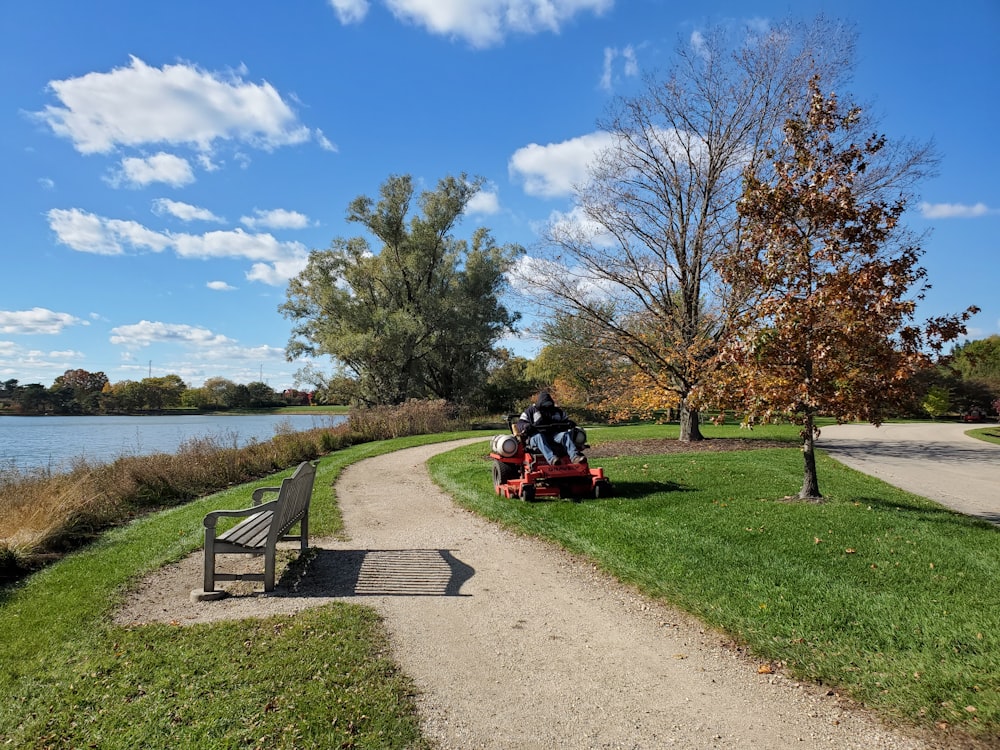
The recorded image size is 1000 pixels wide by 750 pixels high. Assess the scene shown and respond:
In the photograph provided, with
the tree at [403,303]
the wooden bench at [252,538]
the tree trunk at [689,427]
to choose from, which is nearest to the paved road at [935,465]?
the tree trunk at [689,427]

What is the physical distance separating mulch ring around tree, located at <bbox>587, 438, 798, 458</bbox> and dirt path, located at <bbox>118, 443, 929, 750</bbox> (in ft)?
27.3

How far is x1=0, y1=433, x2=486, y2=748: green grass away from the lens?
3068 millimetres

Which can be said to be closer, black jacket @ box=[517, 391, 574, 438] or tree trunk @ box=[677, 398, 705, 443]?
black jacket @ box=[517, 391, 574, 438]

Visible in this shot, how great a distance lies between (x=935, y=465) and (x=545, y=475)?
1117 centimetres

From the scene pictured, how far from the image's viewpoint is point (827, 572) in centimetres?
541

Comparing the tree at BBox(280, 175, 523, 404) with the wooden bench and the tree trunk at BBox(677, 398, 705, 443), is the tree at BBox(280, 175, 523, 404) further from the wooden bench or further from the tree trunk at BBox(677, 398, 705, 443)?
the wooden bench

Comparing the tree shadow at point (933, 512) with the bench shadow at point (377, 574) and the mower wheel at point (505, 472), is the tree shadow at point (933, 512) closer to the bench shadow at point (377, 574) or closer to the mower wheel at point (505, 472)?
the mower wheel at point (505, 472)

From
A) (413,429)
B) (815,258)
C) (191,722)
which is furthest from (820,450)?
(191,722)

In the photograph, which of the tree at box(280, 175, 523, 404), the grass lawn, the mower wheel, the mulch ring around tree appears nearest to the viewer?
the grass lawn

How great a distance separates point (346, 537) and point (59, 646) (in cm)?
362

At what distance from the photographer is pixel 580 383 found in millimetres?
42312

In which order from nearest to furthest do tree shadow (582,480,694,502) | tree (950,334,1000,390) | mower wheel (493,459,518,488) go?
tree shadow (582,480,694,502), mower wheel (493,459,518,488), tree (950,334,1000,390)

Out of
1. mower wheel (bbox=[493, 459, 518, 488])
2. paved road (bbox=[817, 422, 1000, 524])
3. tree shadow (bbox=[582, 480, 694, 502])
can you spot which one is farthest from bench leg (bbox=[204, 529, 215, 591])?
paved road (bbox=[817, 422, 1000, 524])

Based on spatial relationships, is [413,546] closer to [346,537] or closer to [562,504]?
[346,537]
